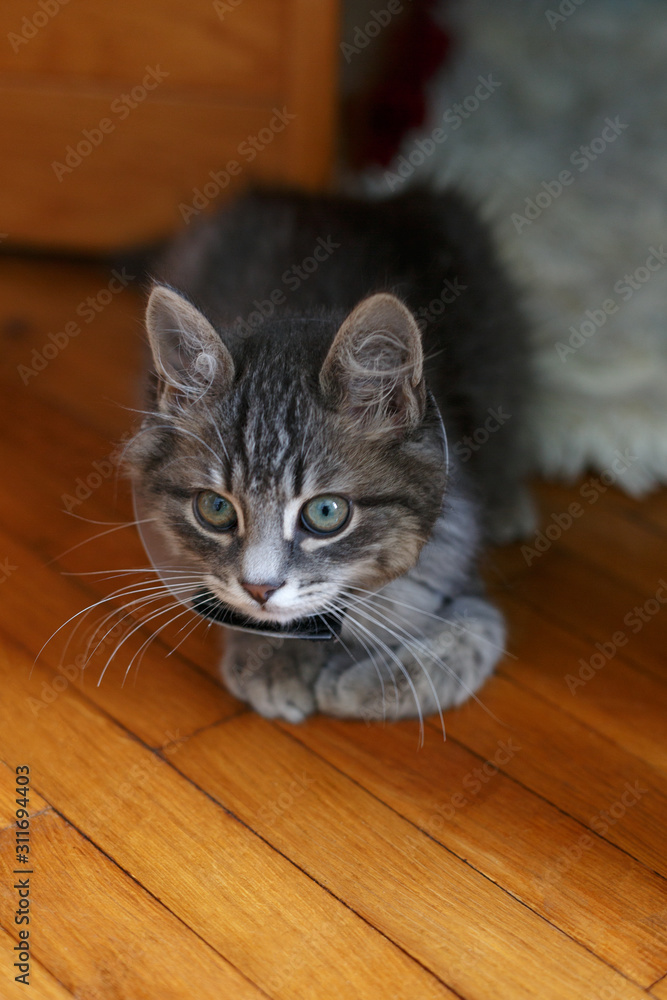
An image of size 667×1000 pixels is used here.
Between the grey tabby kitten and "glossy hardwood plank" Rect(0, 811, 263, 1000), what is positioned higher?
the grey tabby kitten

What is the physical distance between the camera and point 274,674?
1583mm

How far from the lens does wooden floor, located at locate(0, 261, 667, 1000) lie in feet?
3.86

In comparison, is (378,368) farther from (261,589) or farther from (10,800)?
(10,800)

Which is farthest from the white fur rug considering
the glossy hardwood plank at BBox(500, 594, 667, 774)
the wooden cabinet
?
the glossy hardwood plank at BBox(500, 594, 667, 774)

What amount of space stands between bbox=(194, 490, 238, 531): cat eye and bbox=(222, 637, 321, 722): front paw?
0.31 metres

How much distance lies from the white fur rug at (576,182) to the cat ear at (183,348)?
1.13 m

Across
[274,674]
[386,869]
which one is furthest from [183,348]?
[386,869]

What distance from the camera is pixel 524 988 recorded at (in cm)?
117

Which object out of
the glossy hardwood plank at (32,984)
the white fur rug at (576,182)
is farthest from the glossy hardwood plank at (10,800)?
the white fur rug at (576,182)

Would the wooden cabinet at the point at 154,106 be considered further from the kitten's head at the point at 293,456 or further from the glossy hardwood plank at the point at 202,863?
the glossy hardwood plank at the point at 202,863

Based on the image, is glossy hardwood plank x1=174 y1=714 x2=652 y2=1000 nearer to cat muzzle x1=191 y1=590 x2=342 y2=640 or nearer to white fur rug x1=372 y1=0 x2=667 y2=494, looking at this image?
cat muzzle x1=191 y1=590 x2=342 y2=640

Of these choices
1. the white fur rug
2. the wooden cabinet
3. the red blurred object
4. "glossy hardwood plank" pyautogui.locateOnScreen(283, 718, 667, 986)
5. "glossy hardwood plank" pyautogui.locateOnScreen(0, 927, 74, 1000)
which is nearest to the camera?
Answer: "glossy hardwood plank" pyautogui.locateOnScreen(0, 927, 74, 1000)

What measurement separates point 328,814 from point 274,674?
0.27 metres

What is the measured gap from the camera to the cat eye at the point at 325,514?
4.45 ft
